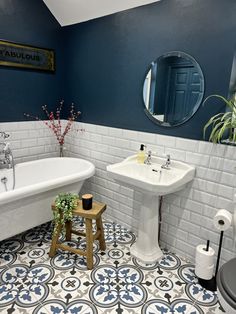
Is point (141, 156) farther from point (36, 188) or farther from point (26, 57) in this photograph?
point (26, 57)

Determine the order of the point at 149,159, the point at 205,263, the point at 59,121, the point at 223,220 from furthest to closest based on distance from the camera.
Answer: the point at 59,121
the point at 149,159
the point at 205,263
the point at 223,220

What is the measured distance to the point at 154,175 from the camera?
7.51ft

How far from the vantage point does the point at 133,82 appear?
2.48 m

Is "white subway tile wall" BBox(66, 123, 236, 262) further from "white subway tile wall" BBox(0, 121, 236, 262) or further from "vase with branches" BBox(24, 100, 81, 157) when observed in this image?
"vase with branches" BBox(24, 100, 81, 157)

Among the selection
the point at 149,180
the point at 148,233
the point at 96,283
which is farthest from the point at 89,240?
the point at 149,180

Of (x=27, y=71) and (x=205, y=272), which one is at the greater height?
(x=27, y=71)

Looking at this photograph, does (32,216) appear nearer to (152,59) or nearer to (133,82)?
(133,82)

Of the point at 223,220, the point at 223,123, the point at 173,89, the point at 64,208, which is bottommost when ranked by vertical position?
the point at 64,208

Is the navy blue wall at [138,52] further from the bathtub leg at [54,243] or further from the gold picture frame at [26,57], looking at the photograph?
the bathtub leg at [54,243]

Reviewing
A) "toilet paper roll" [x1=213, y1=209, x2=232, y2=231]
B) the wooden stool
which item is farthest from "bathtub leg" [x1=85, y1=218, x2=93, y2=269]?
"toilet paper roll" [x1=213, y1=209, x2=232, y2=231]

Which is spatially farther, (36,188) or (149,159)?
(149,159)

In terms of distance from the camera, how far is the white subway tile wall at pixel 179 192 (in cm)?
199

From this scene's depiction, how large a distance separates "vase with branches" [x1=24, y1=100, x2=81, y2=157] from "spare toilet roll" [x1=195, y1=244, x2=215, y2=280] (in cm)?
213

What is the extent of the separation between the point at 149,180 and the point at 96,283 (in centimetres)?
98
